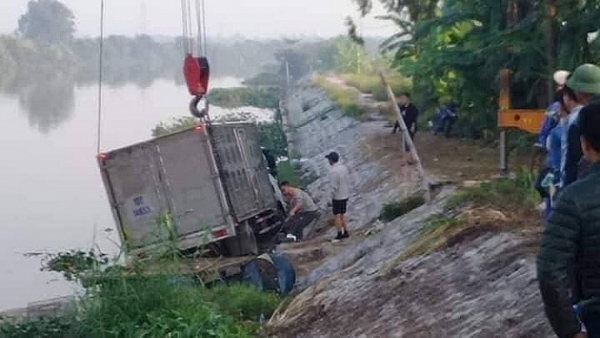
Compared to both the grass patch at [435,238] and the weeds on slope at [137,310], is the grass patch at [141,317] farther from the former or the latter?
the grass patch at [435,238]

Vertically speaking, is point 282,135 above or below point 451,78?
below

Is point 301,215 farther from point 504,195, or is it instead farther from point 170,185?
A: point 504,195

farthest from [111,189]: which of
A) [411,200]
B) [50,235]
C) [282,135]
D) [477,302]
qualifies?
[282,135]

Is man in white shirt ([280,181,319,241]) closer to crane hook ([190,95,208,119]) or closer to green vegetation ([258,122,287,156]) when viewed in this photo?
crane hook ([190,95,208,119])

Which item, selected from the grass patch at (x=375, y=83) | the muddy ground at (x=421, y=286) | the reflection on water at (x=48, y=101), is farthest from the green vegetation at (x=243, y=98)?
the muddy ground at (x=421, y=286)

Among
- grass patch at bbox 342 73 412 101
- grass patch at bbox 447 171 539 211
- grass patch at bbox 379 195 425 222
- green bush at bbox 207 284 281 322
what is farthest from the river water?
grass patch at bbox 342 73 412 101

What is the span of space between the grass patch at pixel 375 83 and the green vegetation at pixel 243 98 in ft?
15.9

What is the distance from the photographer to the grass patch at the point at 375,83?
3272 cm

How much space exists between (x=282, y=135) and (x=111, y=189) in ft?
65.9

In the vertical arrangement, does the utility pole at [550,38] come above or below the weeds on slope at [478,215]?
above

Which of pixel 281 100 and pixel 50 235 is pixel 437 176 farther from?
pixel 281 100

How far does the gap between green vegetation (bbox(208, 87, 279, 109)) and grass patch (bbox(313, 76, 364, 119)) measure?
4.58 metres

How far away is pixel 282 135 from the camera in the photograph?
1371 inches

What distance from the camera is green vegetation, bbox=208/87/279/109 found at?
57.9 m
